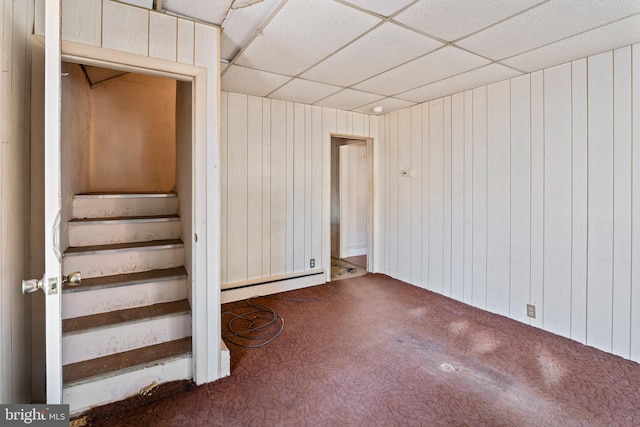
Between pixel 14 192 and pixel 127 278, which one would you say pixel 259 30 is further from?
pixel 127 278

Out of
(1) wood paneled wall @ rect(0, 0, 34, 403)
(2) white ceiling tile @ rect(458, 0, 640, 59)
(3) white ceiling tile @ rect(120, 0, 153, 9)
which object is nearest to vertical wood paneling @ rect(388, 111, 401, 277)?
(2) white ceiling tile @ rect(458, 0, 640, 59)

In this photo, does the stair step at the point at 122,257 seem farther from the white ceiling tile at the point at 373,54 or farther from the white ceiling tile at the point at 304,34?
the white ceiling tile at the point at 373,54

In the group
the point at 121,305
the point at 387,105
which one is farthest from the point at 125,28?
the point at 387,105

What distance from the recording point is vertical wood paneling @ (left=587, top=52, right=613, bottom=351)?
2416mm

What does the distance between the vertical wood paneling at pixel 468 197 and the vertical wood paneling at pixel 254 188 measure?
239 cm

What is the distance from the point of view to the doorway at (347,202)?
19.1ft

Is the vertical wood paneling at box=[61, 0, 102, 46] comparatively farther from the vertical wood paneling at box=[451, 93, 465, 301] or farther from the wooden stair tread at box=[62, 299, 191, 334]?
the vertical wood paneling at box=[451, 93, 465, 301]

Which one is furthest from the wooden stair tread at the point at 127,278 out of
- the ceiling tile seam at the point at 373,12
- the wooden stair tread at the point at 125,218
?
the ceiling tile seam at the point at 373,12

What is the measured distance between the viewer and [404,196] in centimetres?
427

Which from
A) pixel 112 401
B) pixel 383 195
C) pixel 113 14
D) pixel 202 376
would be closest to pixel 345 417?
pixel 202 376

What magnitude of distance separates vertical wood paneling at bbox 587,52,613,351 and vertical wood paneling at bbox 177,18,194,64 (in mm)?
3069

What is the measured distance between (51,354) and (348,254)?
5.25 metres

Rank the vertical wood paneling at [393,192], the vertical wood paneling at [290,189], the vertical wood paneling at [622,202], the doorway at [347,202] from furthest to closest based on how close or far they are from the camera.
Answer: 1. the doorway at [347,202]
2. the vertical wood paneling at [393,192]
3. the vertical wood paneling at [290,189]
4. the vertical wood paneling at [622,202]

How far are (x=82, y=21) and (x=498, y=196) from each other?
3623 mm
